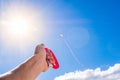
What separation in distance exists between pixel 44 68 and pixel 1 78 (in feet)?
3.19

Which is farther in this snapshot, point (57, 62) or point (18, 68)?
point (57, 62)

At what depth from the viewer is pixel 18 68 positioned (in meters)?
2.15

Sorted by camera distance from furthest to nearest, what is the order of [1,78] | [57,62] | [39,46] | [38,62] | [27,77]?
[57,62]
[39,46]
[38,62]
[27,77]
[1,78]

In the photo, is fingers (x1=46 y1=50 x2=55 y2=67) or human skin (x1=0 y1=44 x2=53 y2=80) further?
fingers (x1=46 y1=50 x2=55 y2=67)

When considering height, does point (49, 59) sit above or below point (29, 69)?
above

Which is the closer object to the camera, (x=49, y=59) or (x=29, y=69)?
(x=29, y=69)

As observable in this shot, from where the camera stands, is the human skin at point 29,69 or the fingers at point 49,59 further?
the fingers at point 49,59

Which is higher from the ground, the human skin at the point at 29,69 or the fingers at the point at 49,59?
the fingers at the point at 49,59

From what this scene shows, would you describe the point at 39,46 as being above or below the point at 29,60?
above

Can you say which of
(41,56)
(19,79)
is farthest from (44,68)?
(19,79)

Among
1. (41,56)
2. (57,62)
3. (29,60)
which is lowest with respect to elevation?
(29,60)

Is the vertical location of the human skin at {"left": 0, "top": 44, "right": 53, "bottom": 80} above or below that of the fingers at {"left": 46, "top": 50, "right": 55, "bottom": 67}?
below

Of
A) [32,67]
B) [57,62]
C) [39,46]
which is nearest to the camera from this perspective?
[32,67]

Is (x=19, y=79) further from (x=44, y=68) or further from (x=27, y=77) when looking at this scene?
(x=44, y=68)
